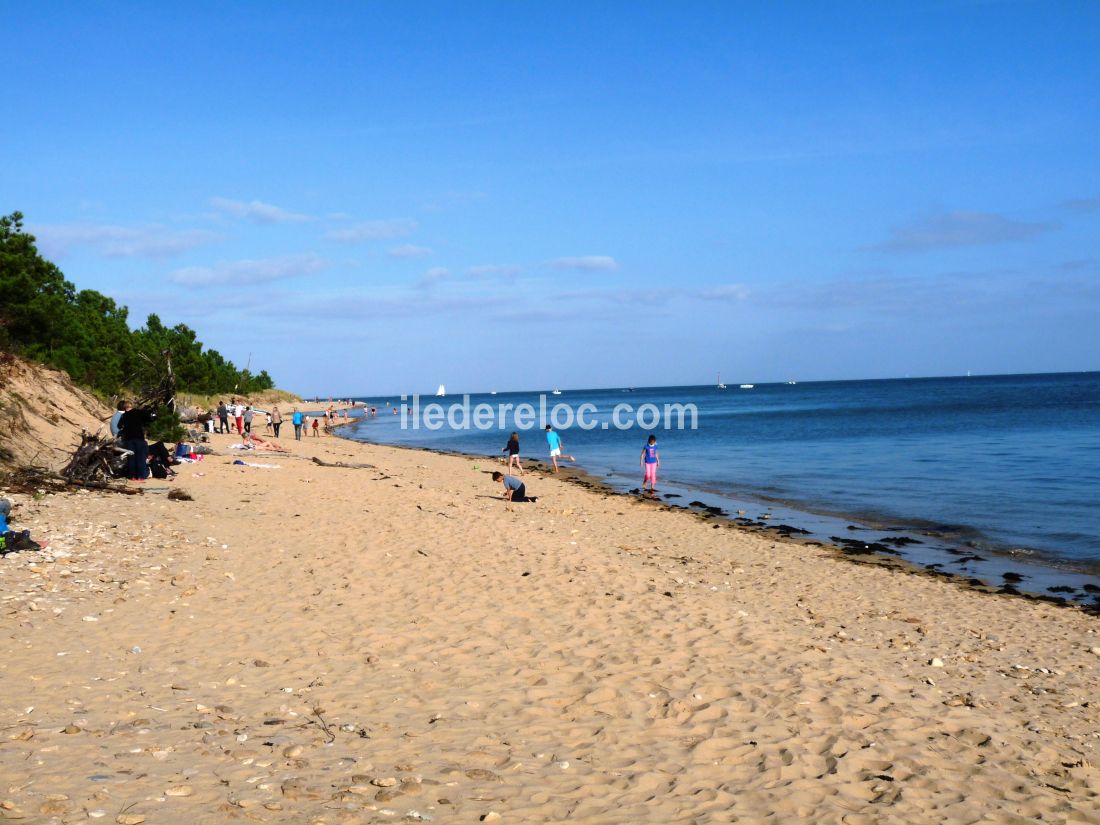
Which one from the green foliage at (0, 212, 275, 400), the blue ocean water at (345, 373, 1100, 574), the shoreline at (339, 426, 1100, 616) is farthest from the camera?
the green foliage at (0, 212, 275, 400)

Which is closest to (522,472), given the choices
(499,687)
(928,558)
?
(928,558)

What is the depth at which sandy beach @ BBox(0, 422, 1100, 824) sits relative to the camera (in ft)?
15.2

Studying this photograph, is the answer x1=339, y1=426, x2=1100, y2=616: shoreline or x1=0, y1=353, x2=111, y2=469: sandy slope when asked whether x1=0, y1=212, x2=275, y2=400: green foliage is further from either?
x1=339, y1=426, x2=1100, y2=616: shoreline

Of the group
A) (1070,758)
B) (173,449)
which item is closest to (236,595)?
(1070,758)

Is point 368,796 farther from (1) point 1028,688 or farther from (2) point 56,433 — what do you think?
(2) point 56,433

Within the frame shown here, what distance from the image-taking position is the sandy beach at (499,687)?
182 inches

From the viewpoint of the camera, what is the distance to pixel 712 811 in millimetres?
4559

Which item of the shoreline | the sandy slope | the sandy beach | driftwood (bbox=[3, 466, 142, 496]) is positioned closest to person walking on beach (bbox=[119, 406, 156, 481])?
driftwood (bbox=[3, 466, 142, 496])

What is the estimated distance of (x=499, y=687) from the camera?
6488 mm

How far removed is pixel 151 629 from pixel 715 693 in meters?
5.15

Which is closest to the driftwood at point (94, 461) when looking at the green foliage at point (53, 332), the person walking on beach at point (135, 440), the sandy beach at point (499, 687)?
the person walking on beach at point (135, 440)

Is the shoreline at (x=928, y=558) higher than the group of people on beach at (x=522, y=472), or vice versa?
the group of people on beach at (x=522, y=472)

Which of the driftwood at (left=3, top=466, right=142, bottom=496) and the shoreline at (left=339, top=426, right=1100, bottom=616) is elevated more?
the driftwood at (left=3, top=466, right=142, bottom=496)

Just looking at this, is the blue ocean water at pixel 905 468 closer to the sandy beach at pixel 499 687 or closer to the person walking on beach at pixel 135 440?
the sandy beach at pixel 499 687
